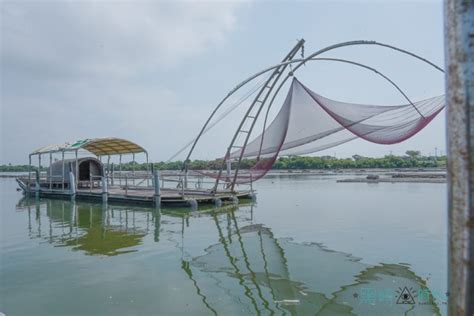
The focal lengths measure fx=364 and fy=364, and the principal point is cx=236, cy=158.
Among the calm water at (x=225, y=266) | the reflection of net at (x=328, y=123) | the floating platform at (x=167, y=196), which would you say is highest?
the reflection of net at (x=328, y=123)

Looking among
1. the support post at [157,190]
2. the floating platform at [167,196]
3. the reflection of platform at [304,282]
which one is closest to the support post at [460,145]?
the reflection of platform at [304,282]

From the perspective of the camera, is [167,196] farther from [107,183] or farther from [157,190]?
[107,183]

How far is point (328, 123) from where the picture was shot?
29.8 feet

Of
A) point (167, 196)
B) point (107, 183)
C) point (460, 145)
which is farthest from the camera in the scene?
point (107, 183)

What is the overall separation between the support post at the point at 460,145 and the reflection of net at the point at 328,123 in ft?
21.0

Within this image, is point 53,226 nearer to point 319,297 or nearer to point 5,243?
point 5,243

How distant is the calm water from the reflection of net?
223 cm

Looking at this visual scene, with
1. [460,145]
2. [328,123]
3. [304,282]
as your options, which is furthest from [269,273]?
[328,123]

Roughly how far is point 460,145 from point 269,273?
4.49 meters

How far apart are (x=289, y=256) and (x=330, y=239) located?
5.88ft

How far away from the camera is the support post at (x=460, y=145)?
63.4 inches

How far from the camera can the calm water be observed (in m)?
4.45

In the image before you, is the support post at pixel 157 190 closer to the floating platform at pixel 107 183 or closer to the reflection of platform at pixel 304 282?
the floating platform at pixel 107 183

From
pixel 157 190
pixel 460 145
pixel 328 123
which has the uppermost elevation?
pixel 328 123
